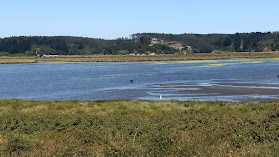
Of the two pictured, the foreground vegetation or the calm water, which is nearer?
the foreground vegetation

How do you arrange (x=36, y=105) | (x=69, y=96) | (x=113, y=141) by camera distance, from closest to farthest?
1. (x=113, y=141)
2. (x=36, y=105)
3. (x=69, y=96)

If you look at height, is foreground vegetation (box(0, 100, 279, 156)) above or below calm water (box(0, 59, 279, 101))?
above

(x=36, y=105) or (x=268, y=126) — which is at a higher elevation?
(x=268, y=126)

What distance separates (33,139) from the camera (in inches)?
736

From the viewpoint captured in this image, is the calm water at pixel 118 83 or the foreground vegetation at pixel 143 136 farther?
the calm water at pixel 118 83

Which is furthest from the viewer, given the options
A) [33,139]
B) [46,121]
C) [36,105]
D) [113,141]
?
[36,105]

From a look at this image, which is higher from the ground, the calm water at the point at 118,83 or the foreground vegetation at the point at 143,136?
the foreground vegetation at the point at 143,136

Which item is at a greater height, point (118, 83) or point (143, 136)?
point (143, 136)

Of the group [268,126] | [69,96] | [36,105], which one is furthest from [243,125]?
[69,96]

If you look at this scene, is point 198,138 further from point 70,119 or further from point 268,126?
point 70,119

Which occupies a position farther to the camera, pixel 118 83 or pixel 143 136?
pixel 118 83

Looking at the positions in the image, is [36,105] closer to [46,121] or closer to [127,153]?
[46,121]

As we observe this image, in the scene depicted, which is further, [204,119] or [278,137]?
[204,119]

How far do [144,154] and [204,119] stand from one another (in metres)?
8.34
